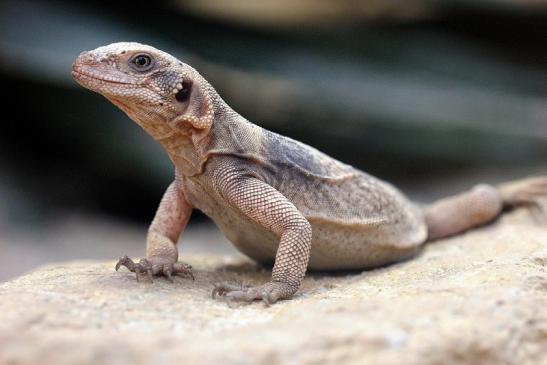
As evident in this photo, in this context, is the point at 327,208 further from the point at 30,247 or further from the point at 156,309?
the point at 30,247

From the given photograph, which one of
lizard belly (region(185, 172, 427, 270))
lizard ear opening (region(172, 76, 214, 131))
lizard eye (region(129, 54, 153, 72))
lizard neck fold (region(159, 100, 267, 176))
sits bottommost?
lizard belly (region(185, 172, 427, 270))

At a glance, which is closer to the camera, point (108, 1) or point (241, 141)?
point (241, 141)

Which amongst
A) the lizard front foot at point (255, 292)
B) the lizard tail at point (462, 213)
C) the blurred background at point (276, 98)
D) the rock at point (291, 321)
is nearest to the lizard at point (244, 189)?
the lizard front foot at point (255, 292)

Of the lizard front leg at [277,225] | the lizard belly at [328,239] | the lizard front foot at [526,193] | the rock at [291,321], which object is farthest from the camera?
the lizard front foot at [526,193]

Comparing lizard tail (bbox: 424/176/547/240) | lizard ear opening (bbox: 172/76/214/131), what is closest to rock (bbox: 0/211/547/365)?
lizard ear opening (bbox: 172/76/214/131)

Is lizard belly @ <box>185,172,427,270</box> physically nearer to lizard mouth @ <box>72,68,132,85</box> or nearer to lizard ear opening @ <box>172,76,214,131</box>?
lizard ear opening @ <box>172,76,214,131</box>

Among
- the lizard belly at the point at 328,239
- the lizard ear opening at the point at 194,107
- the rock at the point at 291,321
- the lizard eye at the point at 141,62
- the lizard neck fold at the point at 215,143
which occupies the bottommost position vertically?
the rock at the point at 291,321

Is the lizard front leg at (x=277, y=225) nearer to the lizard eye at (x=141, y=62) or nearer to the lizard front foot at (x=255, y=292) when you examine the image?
the lizard front foot at (x=255, y=292)

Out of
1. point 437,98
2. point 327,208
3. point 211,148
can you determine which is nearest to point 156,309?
point 211,148
